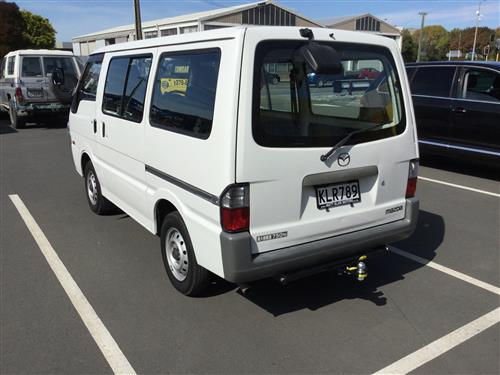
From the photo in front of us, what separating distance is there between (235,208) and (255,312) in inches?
40.5

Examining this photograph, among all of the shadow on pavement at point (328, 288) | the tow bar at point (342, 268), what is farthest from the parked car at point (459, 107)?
the tow bar at point (342, 268)

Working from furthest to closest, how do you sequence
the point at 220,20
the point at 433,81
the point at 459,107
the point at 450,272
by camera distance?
the point at 220,20
the point at 433,81
the point at 459,107
the point at 450,272

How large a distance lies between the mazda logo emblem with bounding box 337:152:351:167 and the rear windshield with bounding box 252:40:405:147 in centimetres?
11

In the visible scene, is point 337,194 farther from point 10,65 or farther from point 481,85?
point 10,65

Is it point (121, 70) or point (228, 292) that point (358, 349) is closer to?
point (228, 292)

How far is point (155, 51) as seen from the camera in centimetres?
374

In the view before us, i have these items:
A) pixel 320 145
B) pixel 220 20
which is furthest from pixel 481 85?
pixel 220 20

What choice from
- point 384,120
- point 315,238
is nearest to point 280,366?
point 315,238

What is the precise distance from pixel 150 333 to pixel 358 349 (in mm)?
1419

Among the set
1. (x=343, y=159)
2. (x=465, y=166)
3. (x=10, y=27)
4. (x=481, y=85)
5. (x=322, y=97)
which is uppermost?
(x=10, y=27)

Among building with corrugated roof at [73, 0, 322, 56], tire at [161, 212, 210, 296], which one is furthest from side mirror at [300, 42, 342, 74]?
building with corrugated roof at [73, 0, 322, 56]

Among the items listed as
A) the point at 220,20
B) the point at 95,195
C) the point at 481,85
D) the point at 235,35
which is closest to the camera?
the point at 235,35

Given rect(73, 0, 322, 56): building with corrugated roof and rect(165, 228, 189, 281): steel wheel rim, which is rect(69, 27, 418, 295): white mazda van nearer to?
rect(165, 228, 189, 281): steel wheel rim

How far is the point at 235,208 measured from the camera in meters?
2.83
